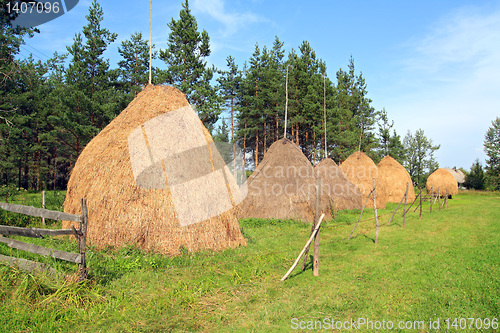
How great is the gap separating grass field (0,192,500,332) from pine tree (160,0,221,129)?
21.1 m

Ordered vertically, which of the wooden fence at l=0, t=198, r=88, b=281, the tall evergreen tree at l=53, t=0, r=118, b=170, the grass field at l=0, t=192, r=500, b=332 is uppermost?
the tall evergreen tree at l=53, t=0, r=118, b=170

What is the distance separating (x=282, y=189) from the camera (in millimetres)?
15180

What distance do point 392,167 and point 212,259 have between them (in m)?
23.7

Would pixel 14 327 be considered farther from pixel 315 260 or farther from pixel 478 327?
pixel 478 327

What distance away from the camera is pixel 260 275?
721 centimetres

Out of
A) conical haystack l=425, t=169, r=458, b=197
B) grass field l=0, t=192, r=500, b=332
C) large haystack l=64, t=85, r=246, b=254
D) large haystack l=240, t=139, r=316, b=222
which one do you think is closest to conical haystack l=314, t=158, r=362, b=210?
large haystack l=240, t=139, r=316, b=222

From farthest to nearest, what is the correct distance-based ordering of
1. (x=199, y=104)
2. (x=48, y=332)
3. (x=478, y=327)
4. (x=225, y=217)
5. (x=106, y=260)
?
(x=199, y=104), (x=225, y=217), (x=106, y=260), (x=478, y=327), (x=48, y=332)

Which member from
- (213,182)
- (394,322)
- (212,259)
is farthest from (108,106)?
(394,322)

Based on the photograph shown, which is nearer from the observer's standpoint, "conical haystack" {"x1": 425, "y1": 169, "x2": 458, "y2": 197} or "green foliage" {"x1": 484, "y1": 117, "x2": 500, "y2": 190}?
"conical haystack" {"x1": 425, "y1": 169, "x2": 458, "y2": 197}

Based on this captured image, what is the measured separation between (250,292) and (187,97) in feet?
80.2

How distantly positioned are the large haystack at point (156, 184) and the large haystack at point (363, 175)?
16.6 meters

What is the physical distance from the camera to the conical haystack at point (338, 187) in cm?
1987

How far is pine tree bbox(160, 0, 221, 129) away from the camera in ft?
92.6

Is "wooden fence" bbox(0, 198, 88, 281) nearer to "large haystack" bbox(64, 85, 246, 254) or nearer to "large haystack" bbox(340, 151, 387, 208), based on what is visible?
"large haystack" bbox(64, 85, 246, 254)
